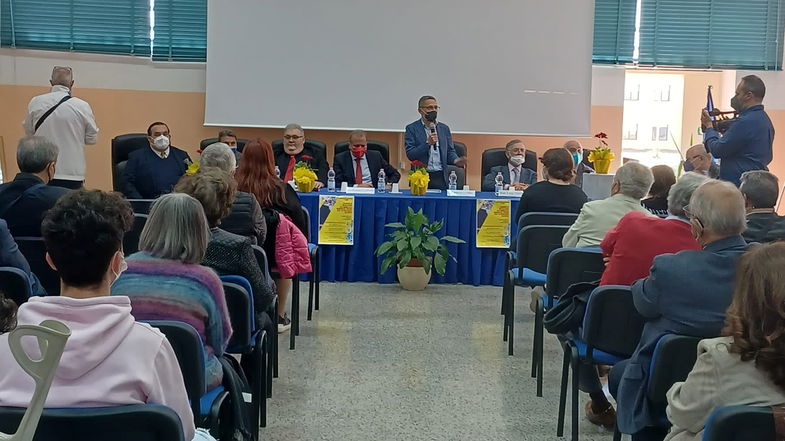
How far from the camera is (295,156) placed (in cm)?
682

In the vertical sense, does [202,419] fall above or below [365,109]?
below

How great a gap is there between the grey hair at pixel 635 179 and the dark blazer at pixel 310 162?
3474mm

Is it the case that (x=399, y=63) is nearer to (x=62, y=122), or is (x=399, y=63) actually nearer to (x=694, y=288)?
(x=62, y=122)

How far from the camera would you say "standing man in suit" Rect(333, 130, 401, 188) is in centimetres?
690

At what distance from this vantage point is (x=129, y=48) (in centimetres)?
811

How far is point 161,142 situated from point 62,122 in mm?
813

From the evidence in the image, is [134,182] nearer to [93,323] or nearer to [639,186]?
[639,186]

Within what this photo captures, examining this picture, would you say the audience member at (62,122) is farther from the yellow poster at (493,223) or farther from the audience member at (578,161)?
the audience member at (578,161)

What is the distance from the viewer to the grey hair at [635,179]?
371 centimetres

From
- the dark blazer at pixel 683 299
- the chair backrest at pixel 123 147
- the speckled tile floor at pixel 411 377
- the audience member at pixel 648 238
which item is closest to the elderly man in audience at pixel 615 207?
the audience member at pixel 648 238

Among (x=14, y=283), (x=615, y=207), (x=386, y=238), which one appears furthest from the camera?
(x=386, y=238)

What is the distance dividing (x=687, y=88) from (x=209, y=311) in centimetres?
912

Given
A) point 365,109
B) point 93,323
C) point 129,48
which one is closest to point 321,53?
point 365,109

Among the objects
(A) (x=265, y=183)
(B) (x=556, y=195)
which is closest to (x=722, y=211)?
(B) (x=556, y=195)
